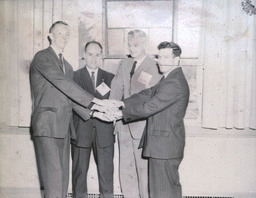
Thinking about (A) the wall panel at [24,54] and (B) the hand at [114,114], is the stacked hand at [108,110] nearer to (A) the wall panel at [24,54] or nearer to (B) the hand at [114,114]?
(B) the hand at [114,114]

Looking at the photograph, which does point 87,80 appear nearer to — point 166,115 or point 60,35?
point 60,35

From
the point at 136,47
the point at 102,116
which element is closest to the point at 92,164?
the point at 102,116

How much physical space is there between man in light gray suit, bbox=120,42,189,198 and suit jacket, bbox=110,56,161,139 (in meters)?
0.07

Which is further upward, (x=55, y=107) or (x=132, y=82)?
(x=132, y=82)

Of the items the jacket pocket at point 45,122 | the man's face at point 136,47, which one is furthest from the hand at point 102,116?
the man's face at point 136,47

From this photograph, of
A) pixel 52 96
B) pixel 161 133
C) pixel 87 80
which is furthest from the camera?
pixel 87 80

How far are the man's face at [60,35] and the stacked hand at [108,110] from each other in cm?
51

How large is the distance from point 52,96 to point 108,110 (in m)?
0.42

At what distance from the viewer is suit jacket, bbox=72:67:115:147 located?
2418mm

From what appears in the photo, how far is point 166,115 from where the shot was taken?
2256 mm

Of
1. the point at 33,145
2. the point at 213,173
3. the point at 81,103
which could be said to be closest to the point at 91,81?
the point at 81,103

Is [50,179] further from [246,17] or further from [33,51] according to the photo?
[246,17]

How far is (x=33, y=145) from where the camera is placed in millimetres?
2510

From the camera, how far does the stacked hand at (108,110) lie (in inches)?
94.1
